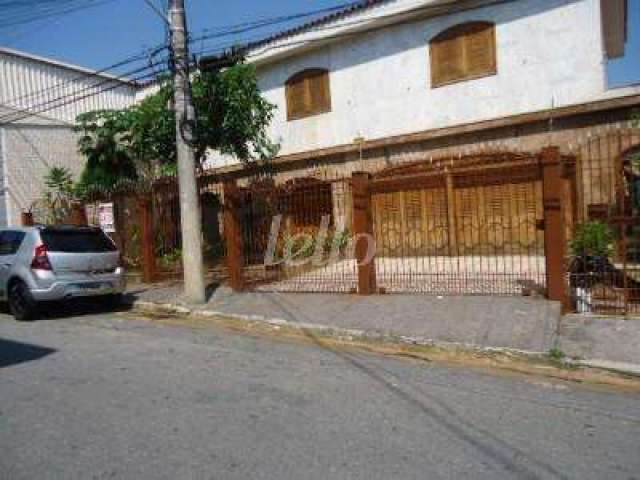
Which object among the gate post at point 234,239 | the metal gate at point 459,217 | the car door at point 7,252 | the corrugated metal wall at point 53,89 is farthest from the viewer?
the corrugated metal wall at point 53,89

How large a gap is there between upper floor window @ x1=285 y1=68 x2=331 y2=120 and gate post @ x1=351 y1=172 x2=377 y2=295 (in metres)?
6.44

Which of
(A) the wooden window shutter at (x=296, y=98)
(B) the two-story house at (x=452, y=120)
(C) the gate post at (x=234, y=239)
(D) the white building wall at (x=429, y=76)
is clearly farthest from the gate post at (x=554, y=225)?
(A) the wooden window shutter at (x=296, y=98)

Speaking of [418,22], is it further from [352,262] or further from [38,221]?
[38,221]

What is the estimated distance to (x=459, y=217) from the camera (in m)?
13.3

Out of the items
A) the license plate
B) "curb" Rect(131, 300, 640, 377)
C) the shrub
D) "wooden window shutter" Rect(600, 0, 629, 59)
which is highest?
"wooden window shutter" Rect(600, 0, 629, 59)

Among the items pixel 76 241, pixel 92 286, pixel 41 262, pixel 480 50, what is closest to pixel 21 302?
pixel 41 262

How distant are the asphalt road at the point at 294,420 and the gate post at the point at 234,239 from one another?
423 centimetres

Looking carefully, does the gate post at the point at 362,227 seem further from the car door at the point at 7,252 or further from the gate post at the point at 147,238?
the car door at the point at 7,252

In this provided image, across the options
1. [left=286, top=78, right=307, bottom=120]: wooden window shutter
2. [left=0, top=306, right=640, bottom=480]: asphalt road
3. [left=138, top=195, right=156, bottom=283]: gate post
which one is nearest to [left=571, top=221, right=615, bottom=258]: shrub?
[left=0, top=306, right=640, bottom=480]: asphalt road

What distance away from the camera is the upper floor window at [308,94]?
1576 cm

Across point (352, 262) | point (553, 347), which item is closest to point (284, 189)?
point (352, 262)

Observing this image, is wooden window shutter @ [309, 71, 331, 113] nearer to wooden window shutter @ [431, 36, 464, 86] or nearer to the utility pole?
wooden window shutter @ [431, 36, 464, 86]

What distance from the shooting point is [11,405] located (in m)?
5.14

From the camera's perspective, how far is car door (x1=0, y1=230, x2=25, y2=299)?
10.1 meters
